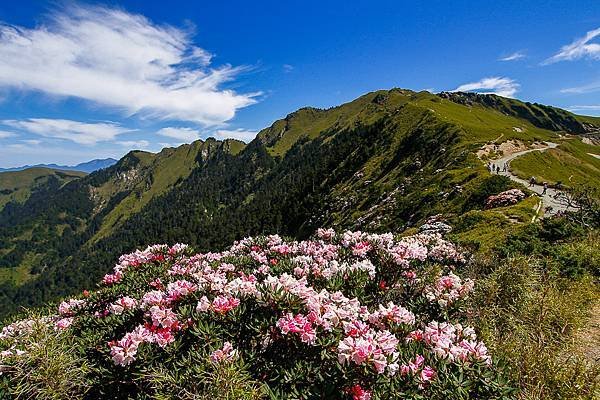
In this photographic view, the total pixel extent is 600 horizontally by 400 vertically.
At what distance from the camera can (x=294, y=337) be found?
451 cm

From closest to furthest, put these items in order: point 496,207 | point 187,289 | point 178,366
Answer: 1. point 178,366
2. point 187,289
3. point 496,207

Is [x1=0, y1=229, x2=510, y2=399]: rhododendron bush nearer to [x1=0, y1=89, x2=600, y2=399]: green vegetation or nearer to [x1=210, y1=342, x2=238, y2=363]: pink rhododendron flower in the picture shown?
[x1=210, y1=342, x2=238, y2=363]: pink rhododendron flower

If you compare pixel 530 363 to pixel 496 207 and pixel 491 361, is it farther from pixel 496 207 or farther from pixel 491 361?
pixel 496 207

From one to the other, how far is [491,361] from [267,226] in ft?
374

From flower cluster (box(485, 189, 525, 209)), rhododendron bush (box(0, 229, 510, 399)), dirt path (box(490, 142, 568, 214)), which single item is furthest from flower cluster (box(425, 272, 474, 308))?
flower cluster (box(485, 189, 525, 209))

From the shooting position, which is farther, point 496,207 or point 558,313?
point 496,207

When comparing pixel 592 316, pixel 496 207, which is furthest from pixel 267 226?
pixel 592 316

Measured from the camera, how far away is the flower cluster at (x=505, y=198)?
31578 mm

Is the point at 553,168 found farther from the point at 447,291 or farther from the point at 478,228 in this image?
the point at 447,291

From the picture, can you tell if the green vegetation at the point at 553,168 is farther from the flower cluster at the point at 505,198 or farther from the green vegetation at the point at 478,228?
the flower cluster at the point at 505,198

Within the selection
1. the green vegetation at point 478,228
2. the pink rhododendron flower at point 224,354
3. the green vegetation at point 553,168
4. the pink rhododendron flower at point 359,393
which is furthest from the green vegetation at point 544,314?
the green vegetation at point 553,168

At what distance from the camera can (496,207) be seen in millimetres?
31328

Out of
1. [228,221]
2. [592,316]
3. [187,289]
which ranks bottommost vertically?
[228,221]

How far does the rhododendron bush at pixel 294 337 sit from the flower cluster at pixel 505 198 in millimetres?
28751
